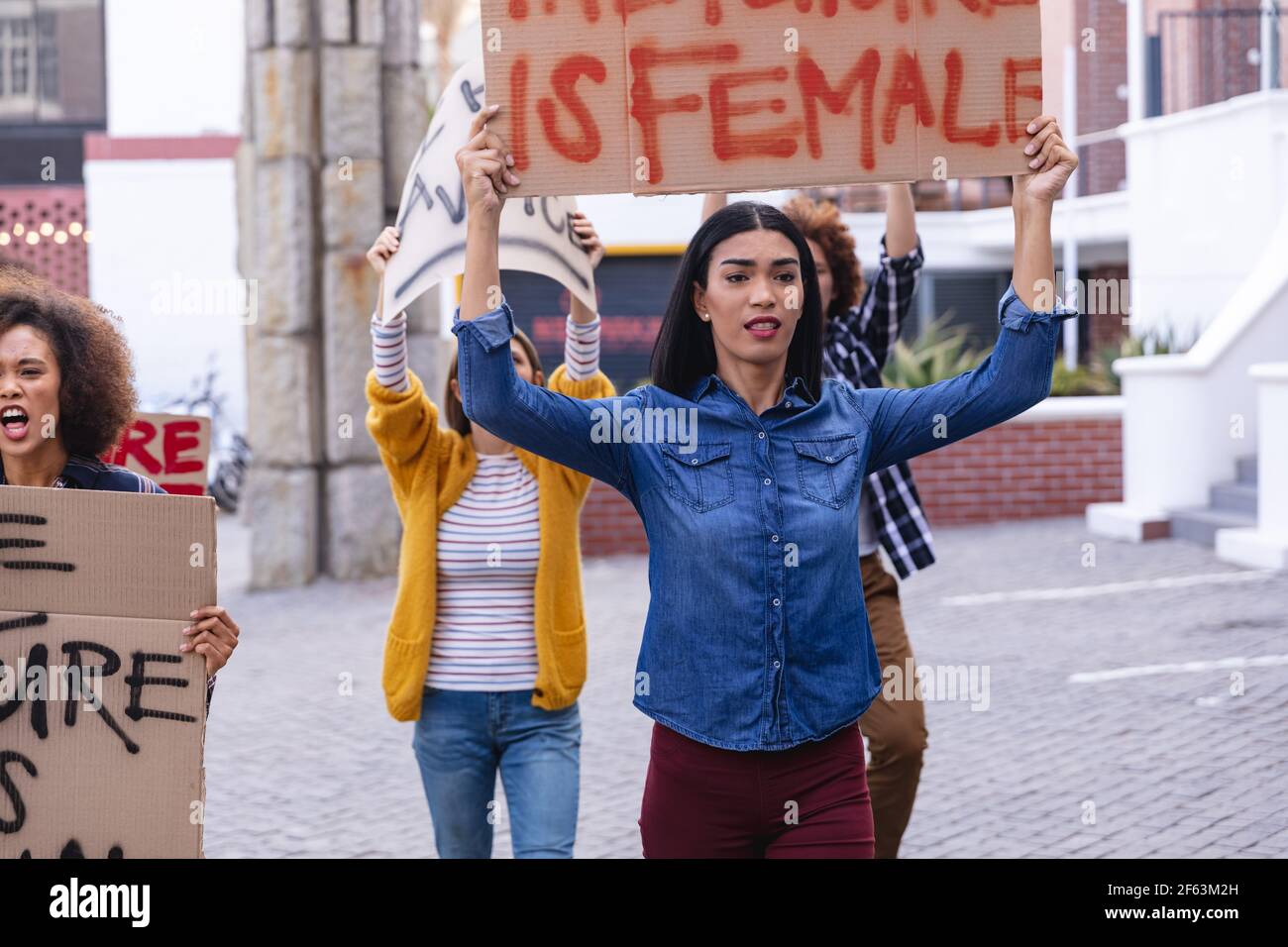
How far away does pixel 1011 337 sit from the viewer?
10.5ft

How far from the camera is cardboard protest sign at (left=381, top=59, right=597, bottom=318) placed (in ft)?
13.5

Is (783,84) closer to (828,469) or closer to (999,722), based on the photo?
(828,469)

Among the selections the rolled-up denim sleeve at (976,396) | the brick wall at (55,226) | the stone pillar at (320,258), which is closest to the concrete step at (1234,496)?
the stone pillar at (320,258)

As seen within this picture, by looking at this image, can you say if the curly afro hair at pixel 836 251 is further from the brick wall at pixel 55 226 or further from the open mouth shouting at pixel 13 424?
the brick wall at pixel 55 226

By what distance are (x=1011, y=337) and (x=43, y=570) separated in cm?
198

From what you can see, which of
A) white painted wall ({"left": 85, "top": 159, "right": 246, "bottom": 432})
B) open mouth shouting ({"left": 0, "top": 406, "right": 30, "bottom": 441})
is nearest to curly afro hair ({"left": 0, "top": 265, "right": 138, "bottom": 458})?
open mouth shouting ({"left": 0, "top": 406, "right": 30, "bottom": 441})

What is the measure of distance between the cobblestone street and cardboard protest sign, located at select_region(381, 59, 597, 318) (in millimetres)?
2508

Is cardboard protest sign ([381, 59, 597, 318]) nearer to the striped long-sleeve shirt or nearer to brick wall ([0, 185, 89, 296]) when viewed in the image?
the striped long-sleeve shirt

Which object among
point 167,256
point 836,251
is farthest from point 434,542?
point 167,256

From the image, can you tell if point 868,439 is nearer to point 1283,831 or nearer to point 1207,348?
point 1283,831

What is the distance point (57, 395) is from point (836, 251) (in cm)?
247

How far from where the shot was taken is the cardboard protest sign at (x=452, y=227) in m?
4.11

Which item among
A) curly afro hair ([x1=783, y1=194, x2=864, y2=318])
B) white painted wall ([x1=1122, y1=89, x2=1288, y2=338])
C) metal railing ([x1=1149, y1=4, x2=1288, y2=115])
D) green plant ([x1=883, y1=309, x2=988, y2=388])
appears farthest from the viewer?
metal railing ([x1=1149, y1=4, x2=1288, y2=115])

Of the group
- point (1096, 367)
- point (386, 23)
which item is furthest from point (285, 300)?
point (1096, 367)
